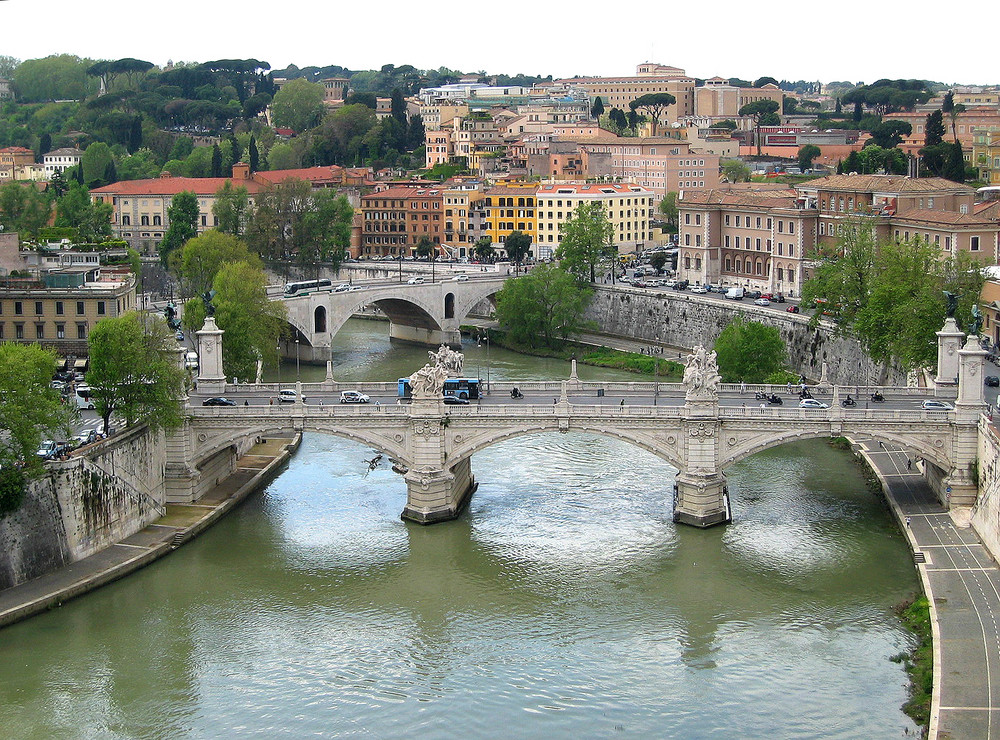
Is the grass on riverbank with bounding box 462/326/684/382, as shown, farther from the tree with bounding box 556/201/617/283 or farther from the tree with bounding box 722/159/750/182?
the tree with bounding box 722/159/750/182

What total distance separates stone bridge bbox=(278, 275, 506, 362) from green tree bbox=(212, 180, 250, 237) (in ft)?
50.1

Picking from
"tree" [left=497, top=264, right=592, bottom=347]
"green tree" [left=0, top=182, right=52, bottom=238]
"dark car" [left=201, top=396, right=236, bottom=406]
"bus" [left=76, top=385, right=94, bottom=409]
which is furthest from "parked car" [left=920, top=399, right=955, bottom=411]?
"green tree" [left=0, top=182, right=52, bottom=238]

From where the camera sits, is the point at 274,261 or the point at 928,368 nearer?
the point at 928,368

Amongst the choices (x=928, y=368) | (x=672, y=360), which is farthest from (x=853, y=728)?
(x=672, y=360)

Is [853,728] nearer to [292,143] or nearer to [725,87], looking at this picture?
[292,143]

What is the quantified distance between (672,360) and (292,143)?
208 ft

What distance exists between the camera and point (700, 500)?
124ft

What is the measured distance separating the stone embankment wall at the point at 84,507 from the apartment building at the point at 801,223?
112 feet

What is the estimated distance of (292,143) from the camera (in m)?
120

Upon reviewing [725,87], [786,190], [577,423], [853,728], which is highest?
[725,87]

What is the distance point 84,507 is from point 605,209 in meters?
56.0

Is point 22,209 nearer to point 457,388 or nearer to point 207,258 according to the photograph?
point 207,258

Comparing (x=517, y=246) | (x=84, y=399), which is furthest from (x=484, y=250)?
(x=84, y=399)

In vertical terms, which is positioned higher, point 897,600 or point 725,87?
point 725,87
